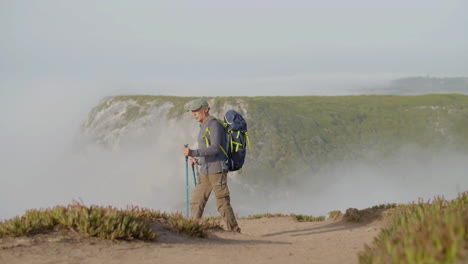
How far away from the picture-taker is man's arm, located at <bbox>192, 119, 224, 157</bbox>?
29.5 feet

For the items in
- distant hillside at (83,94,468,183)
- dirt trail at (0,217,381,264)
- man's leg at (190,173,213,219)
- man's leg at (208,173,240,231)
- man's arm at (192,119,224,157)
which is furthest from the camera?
distant hillside at (83,94,468,183)

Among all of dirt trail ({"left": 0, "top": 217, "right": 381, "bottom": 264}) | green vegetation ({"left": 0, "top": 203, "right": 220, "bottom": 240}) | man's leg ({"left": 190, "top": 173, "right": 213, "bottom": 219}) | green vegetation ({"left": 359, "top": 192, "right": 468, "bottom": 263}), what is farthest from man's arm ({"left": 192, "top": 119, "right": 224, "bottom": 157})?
green vegetation ({"left": 359, "top": 192, "right": 468, "bottom": 263})

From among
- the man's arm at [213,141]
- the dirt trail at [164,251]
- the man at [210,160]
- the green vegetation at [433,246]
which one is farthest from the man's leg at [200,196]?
the green vegetation at [433,246]

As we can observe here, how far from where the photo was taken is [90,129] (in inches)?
5728

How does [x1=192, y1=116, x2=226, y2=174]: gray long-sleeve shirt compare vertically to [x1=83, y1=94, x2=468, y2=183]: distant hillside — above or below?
below

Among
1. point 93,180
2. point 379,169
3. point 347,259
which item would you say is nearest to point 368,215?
point 347,259

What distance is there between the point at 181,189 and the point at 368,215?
4360 inches

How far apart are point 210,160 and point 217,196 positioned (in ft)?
2.27

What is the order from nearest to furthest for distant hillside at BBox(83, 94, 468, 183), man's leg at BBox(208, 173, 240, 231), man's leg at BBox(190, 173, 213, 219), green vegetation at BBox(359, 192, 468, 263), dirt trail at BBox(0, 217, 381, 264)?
green vegetation at BBox(359, 192, 468, 263) → dirt trail at BBox(0, 217, 381, 264) → man's leg at BBox(208, 173, 240, 231) → man's leg at BBox(190, 173, 213, 219) → distant hillside at BBox(83, 94, 468, 183)

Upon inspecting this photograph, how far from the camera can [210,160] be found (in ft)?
30.5

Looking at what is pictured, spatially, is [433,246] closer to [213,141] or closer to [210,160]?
[213,141]

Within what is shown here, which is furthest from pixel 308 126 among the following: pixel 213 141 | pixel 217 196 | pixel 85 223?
pixel 85 223

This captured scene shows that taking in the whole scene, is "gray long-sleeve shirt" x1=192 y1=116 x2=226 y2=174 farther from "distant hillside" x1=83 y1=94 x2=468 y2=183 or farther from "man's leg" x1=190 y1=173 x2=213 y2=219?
"distant hillside" x1=83 y1=94 x2=468 y2=183

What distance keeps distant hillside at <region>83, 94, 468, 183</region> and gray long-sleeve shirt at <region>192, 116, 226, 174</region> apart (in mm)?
104518
